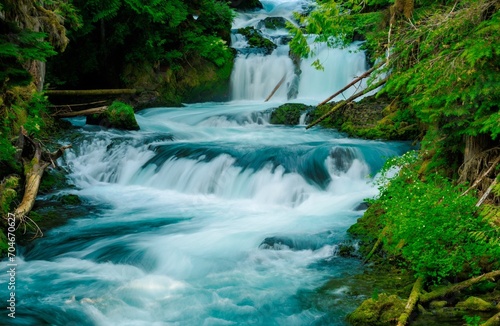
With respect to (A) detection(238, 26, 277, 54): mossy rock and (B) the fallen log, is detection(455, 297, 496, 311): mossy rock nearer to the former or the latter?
(B) the fallen log

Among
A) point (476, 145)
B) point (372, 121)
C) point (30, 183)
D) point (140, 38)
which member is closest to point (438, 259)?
point (476, 145)

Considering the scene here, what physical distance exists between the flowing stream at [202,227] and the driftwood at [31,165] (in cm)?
71

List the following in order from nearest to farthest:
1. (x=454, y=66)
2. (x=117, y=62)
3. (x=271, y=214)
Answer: (x=454, y=66)
(x=271, y=214)
(x=117, y=62)

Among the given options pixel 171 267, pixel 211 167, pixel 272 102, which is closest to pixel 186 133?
pixel 211 167

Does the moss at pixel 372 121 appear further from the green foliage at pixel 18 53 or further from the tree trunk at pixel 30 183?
the green foliage at pixel 18 53

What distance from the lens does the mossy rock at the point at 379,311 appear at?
4.60 metres

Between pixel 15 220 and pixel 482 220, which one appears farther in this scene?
pixel 15 220

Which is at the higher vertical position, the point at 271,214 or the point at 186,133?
the point at 186,133

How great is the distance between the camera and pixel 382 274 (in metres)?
5.73

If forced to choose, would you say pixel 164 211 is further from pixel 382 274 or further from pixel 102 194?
pixel 382 274

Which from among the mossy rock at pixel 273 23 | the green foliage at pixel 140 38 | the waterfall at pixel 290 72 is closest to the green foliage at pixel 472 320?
the waterfall at pixel 290 72

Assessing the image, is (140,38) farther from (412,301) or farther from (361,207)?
(412,301)

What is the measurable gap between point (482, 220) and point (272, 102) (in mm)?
13974

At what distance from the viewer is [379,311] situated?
468cm
